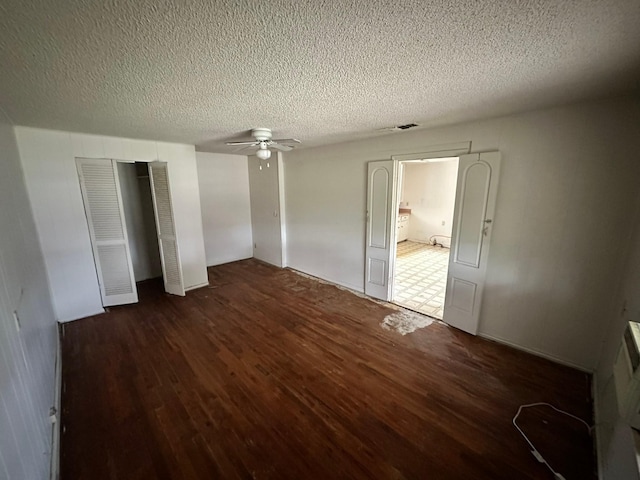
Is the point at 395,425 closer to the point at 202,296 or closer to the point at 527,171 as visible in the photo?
the point at 527,171

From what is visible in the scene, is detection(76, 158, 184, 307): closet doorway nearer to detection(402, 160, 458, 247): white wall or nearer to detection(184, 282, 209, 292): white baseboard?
detection(184, 282, 209, 292): white baseboard

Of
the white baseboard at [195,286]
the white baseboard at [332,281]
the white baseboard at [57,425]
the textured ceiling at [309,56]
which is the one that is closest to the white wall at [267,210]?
the white baseboard at [332,281]

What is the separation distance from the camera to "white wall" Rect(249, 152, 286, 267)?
491cm

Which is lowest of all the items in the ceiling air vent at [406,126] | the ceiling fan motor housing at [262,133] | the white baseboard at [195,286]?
the white baseboard at [195,286]

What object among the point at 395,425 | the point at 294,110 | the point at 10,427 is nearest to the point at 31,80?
the point at 294,110

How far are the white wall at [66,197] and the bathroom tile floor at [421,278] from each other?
3.86m

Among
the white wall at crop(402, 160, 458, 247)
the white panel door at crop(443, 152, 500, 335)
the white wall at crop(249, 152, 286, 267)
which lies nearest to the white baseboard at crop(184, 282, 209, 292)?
the white wall at crop(249, 152, 286, 267)

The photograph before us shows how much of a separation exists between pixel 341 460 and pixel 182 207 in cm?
376

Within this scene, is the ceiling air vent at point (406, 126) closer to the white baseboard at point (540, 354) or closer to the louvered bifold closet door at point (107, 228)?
the white baseboard at point (540, 354)

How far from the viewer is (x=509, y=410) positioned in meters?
1.88

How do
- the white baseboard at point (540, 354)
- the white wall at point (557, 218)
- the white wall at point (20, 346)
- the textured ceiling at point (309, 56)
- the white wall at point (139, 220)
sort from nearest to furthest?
the textured ceiling at point (309, 56) → the white wall at point (20, 346) → the white wall at point (557, 218) → the white baseboard at point (540, 354) → the white wall at point (139, 220)

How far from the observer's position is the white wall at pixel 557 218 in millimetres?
1979

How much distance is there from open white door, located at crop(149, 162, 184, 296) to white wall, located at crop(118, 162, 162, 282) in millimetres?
959

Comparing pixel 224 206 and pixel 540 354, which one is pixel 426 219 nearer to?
pixel 540 354
